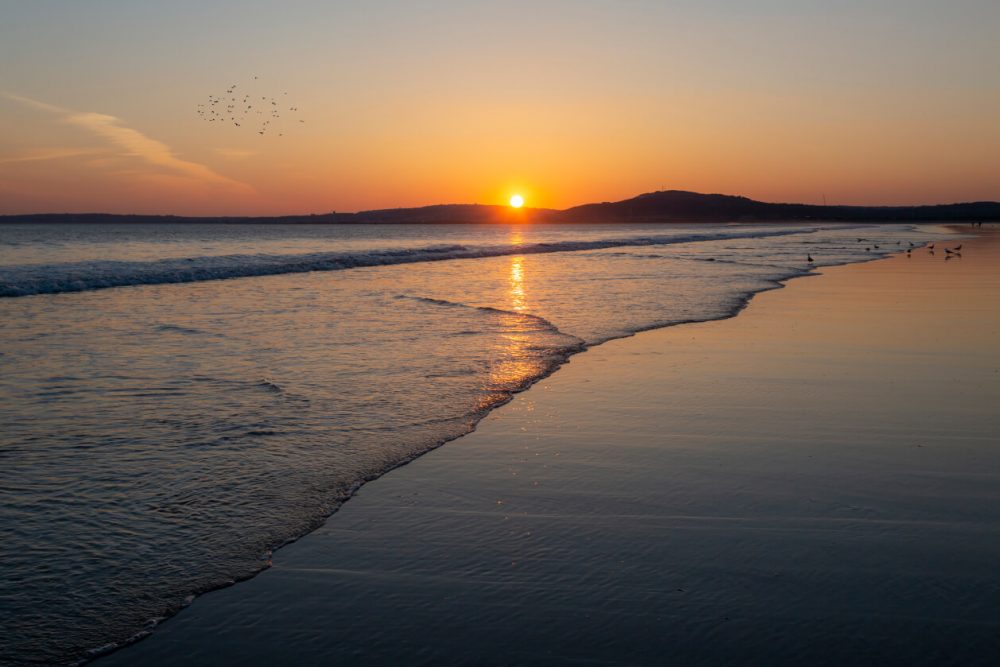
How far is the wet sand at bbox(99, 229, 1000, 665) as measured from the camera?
347cm

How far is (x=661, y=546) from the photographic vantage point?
4480 mm

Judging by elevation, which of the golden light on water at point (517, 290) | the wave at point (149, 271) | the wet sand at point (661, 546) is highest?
the wave at point (149, 271)

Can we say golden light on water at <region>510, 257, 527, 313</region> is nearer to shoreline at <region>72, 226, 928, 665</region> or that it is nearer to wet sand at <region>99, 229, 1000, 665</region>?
shoreline at <region>72, 226, 928, 665</region>

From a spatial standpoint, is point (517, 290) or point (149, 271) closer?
point (517, 290)

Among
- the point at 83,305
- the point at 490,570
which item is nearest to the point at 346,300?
the point at 83,305

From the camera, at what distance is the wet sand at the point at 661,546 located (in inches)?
137

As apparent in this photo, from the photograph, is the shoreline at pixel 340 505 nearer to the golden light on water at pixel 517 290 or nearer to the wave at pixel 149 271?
the golden light on water at pixel 517 290

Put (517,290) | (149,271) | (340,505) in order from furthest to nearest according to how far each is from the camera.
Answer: (149,271) → (517,290) → (340,505)

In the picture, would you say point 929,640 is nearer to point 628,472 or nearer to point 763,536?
point 763,536

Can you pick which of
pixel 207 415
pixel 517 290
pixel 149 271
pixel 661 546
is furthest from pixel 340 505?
pixel 149 271

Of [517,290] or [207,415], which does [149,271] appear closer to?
[517,290]

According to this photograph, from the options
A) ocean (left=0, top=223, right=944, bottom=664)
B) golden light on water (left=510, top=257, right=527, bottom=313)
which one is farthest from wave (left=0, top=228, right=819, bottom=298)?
golden light on water (left=510, top=257, right=527, bottom=313)

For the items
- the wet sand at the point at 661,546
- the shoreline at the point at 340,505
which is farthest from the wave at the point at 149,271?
the wet sand at the point at 661,546

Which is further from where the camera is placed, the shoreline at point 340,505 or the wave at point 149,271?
the wave at point 149,271
